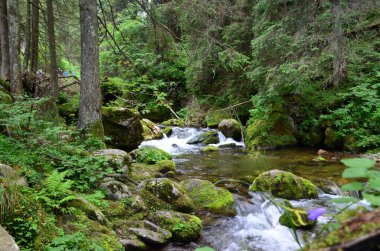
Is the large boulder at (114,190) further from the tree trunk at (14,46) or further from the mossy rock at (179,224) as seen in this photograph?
the tree trunk at (14,46)

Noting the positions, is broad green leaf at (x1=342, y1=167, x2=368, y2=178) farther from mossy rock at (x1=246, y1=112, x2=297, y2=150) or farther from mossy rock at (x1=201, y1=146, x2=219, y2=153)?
mossy rock at (x1=246, y1=112, x2=297, y2=150)

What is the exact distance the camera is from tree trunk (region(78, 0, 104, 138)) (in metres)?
7.32

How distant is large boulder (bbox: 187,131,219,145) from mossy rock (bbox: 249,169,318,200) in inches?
269

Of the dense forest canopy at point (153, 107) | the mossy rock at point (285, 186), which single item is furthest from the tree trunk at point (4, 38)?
the mossy rock at point (285, 186)

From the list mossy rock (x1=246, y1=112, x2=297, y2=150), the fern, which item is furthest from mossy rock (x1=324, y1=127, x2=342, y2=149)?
the fern

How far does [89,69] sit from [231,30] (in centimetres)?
988

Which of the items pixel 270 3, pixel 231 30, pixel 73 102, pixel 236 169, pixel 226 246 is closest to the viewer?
pixel 226 246

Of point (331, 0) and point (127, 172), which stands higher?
point (331, 0)

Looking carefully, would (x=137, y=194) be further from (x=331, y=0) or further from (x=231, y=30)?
(x=231, y=30)

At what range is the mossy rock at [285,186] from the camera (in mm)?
6766

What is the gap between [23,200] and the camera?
130 inches

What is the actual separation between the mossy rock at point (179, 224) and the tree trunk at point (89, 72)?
307 centimetres

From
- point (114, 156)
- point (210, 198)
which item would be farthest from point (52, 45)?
point (210, 198)

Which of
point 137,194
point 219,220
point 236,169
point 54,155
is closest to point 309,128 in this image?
point 236,169
